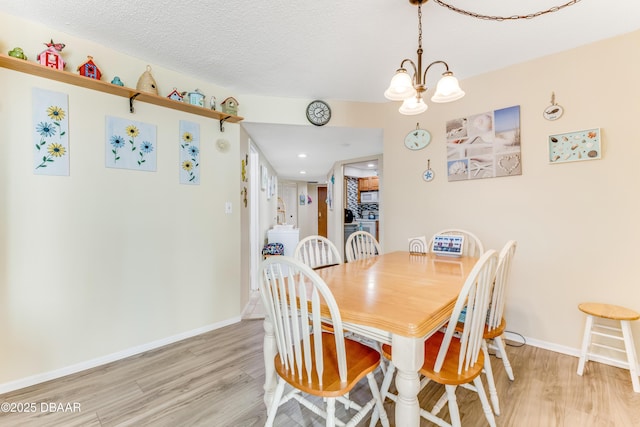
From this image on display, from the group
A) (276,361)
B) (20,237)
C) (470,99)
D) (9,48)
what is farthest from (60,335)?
(470,99)

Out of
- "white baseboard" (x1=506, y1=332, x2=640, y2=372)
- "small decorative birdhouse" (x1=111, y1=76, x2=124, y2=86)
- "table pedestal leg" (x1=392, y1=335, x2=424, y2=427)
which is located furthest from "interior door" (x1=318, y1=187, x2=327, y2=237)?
"table pedestal leg" (x1=392, y1=335, x2=424, y2=427)

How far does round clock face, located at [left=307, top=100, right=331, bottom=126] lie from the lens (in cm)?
292

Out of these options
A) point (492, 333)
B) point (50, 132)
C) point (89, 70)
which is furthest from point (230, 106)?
point (492, 333)

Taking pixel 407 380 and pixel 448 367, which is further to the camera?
pixel 448 367

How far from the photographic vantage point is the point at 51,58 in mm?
1710

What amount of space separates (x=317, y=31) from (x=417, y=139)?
1481 millimetres

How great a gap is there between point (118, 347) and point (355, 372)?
1.92m

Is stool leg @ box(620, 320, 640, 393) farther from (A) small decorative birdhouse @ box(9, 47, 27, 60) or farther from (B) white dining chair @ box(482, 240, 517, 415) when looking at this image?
(A) small decorative birdhouse @ box(9, 47, 27, 60)

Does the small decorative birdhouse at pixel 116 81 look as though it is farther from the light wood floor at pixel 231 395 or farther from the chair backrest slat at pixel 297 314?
the light wood floor at pixel 231 395

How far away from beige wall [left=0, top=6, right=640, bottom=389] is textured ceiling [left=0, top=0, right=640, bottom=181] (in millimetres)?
172

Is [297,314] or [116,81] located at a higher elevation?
[116,81]

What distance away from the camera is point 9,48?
1657 millimetres

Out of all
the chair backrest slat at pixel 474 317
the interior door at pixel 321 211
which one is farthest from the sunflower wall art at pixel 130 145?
the interior door at pixel 321 211

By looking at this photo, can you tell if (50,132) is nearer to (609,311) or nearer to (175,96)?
(175,96)
